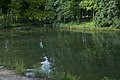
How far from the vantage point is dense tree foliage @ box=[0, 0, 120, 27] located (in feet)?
36.8

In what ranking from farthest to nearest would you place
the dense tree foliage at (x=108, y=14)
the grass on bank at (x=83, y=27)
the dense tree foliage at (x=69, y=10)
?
1. the grass on bank at (x=83, y=27)
2. the dense tree foliage at (x=108, y=14)
3. the dense tree foliage at (x=69, y=10)

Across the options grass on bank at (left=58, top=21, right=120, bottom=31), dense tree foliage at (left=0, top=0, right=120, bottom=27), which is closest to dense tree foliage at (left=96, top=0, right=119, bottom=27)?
dense tree foliage at (left=0, top=0, right=120, bottom=27)

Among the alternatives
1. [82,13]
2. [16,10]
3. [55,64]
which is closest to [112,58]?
[55,64]

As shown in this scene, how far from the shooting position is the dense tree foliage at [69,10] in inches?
441

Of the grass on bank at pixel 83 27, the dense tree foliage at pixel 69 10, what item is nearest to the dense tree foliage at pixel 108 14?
the dense tree foliage at pixel 69 10

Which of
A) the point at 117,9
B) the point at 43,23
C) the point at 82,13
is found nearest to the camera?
the point at 117,9

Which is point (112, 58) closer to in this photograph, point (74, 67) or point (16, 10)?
point (74, 67)

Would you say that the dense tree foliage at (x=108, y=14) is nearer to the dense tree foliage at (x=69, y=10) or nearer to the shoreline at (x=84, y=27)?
the dense tree foliage at (x=69, y=10)

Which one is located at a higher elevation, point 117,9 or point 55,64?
point 117,9

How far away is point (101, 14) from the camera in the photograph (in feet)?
182

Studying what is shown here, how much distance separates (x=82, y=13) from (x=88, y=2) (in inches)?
408

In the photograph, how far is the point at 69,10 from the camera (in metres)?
67.9

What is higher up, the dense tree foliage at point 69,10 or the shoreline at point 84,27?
the dense tree foliage at point 69,10

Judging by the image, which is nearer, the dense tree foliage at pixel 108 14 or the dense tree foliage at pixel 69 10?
the dense tree foliage at pixel 69 10
